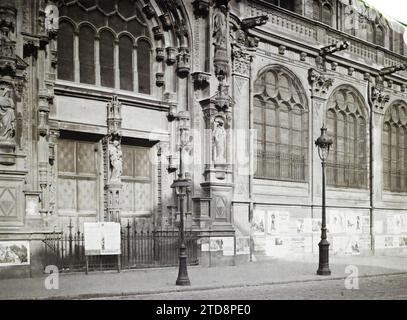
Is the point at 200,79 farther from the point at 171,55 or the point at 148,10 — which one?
the point at 148,10

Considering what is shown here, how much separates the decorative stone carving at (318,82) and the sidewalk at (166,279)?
821cm

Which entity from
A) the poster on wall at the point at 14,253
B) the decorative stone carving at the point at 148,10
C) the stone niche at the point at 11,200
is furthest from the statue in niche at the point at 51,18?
the poster on wall at the point at 14,253

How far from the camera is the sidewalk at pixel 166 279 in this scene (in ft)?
47.9

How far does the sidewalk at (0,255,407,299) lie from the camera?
14606 millimetres

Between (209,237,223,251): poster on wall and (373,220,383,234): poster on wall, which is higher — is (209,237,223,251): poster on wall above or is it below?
above

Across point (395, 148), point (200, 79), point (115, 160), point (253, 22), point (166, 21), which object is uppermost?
point (253, 22)

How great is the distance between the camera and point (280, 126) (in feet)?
89.1

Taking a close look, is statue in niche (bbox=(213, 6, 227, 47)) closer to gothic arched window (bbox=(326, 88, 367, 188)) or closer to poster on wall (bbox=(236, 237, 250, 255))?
poster on wall (bbox=(236, 237, 250, 255))

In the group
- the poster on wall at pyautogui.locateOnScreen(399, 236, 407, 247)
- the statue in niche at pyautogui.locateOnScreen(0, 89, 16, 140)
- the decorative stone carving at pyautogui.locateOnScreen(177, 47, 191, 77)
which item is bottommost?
the poster on wall at pyautogui.locateOnScreen(399, 236, 407, 247)

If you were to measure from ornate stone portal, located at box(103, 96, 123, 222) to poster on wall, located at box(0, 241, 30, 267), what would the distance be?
3.77m

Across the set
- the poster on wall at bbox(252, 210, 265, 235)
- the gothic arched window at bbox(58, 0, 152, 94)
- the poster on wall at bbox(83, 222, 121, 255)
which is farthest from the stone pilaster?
the poster on wall at bbox(83, 222, 121, 255)

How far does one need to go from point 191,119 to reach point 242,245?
508 cm

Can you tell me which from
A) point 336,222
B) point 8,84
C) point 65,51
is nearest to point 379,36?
point 336,222

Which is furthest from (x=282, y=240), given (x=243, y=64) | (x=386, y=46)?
(x=386, y=46)
